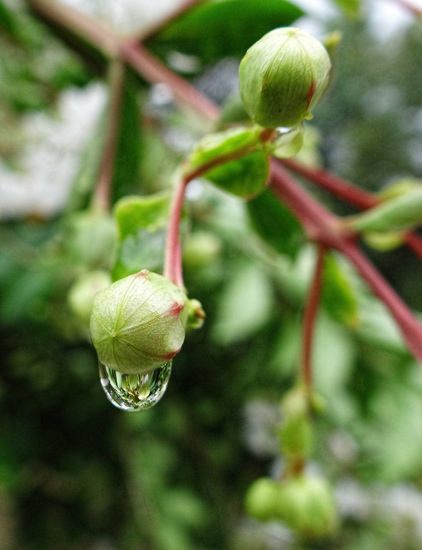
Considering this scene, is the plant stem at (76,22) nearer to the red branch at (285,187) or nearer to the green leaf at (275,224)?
the red branch at (285,187)

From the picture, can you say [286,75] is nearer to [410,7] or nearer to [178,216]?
[178,216]

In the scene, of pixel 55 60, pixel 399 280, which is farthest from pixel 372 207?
pixel 399 280

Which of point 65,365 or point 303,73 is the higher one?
point 303,73

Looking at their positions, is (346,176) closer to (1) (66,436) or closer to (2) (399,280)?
(2) (399,280)

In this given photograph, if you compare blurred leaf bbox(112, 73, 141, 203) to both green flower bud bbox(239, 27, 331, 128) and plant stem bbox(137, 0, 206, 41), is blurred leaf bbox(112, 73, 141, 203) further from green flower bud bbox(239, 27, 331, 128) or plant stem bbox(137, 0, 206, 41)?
green flower bud bbox(239, 27, 331, 128)

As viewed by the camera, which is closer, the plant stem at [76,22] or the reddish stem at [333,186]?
the reddish stem at [333,186]

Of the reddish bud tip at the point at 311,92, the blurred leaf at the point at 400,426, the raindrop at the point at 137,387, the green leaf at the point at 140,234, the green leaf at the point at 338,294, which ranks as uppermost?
the reddish bud tip at the point at 311,92

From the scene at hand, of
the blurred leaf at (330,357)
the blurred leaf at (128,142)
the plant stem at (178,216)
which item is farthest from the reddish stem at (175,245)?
the blurred leaf at (330,357)
